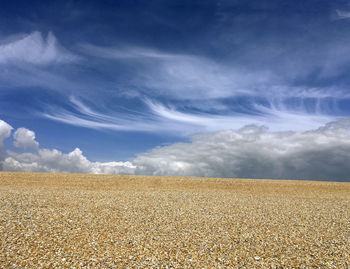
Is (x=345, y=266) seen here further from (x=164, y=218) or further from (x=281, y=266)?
(x=164, y=218)

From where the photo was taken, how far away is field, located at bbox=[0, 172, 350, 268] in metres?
7.58

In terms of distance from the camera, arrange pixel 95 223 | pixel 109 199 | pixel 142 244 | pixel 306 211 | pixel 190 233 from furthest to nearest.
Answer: pixel 109 199, pixel 306 211, pixel 95 223, pixel 190 233, pixel 142 244

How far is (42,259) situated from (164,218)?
18.7 feet

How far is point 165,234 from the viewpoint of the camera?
9656 mm

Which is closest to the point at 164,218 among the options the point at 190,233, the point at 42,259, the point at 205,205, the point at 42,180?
the point at 190,233

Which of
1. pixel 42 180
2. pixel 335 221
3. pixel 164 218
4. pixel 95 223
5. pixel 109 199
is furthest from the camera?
pixel 42 180

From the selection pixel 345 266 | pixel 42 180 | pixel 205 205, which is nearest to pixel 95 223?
pixel 205 205

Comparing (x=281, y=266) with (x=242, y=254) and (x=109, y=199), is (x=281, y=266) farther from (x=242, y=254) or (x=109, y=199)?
(x=109, y=199)

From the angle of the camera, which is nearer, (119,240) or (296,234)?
(119,240)

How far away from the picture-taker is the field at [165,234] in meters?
7.58

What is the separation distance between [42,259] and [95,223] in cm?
332

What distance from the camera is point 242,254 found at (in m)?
8.09

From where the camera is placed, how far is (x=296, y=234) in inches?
405

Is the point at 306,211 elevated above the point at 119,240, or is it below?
Result: above
